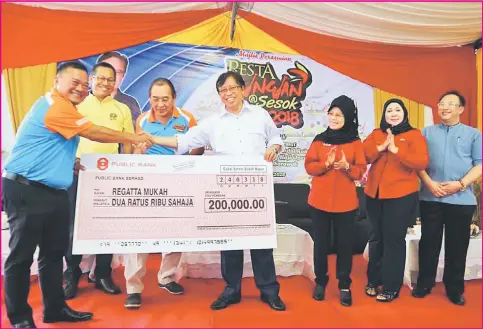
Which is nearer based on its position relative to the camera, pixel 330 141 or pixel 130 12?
pixel 330 141

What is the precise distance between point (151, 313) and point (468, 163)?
6.88ft

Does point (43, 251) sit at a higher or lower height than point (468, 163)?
lower

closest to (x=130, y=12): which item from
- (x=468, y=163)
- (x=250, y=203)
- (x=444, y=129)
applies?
(x=250, y=203)

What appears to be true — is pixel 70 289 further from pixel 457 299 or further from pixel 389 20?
pixel 389 20

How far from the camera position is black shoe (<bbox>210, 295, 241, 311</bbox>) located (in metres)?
2.14

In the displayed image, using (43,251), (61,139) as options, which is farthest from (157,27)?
(43,251)

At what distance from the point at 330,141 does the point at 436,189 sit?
28.5 inches

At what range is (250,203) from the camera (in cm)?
216

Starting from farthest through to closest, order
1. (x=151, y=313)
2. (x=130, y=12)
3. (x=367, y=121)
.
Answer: (x=367, y=121)
(x=130, y=12)
(x=151, y=313)

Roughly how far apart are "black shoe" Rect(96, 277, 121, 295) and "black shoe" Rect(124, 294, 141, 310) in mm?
254

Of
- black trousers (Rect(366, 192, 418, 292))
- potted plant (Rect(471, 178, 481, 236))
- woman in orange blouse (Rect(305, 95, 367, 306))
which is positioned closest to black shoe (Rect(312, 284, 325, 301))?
woman in orange blouse (Rect(305, 95, 367, 306))

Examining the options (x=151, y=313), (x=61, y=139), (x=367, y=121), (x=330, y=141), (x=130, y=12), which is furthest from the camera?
(x=367, y=121)

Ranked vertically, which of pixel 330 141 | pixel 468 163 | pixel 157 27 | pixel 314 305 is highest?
pixel 157 27

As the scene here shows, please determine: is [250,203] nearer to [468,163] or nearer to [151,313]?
[151,313]
